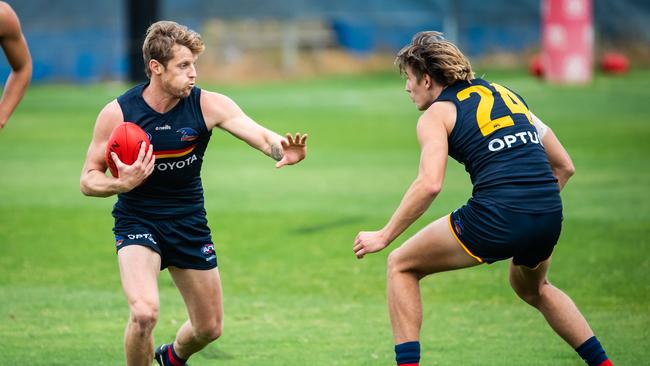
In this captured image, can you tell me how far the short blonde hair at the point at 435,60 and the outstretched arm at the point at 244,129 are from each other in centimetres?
97

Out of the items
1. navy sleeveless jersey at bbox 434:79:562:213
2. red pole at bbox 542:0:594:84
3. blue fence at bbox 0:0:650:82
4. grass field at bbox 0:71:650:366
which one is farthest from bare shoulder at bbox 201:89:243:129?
blue fence at bbox 0:0:650:82

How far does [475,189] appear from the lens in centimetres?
620

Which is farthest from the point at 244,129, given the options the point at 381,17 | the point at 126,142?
the point at 381,17

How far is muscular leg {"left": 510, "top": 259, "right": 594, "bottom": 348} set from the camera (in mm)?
6555

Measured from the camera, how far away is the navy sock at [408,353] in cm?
607

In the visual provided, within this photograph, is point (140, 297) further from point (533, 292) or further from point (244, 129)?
point (533, 292)

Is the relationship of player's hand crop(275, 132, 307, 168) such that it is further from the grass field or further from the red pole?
the red pole

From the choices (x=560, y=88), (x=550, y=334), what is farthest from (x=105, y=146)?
(x=560, y=88)

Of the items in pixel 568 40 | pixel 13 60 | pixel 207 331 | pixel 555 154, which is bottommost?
pixel 568 40

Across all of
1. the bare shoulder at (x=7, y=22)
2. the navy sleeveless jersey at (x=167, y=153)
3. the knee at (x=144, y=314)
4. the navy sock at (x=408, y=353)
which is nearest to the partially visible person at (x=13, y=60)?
the bare shoulder at (x=7, y=22)

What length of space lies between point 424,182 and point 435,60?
0.78 meters

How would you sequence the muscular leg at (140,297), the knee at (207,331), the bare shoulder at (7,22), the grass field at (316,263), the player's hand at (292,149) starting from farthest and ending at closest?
the grass field at (316,263) < the bare shoulder at (7,22) < the knee at (207,331) < the player's hand at (292,149) < the muscular leg at (140,297)

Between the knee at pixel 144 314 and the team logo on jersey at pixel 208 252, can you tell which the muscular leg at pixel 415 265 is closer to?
the team logo on jersey at pixel 208 252

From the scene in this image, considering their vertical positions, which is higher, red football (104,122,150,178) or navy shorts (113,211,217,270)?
red football (104,122,150,178)
